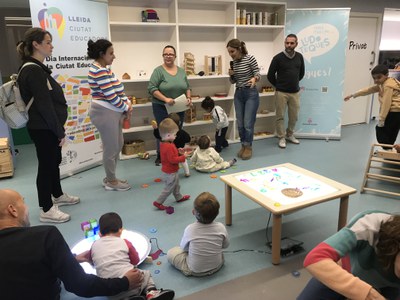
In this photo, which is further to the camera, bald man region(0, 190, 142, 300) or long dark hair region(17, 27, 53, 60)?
long dark hair region(17, 27, 53, 60)

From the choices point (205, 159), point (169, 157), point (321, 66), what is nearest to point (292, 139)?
point (321, 66)

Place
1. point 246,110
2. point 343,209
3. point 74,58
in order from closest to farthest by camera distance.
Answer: point 343,209 < point 74,58 < point 246,110

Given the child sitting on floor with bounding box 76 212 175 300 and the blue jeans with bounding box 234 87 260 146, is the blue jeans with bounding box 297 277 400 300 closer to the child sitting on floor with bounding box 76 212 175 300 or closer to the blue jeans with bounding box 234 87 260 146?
the child sitting on floor with bounding box 76 212 175 300

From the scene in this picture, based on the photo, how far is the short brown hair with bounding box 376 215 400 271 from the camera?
3.68ft

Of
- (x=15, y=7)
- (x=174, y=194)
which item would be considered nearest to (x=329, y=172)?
(x=174, y=194)

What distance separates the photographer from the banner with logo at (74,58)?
3453mm

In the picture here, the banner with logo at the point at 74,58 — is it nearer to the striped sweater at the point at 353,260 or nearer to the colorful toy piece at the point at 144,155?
the colorful toy piece at the point at 144,155

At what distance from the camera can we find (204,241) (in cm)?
203

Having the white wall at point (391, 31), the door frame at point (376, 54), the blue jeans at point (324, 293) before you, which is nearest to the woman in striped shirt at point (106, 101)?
the blue jeans at point (324, 293)

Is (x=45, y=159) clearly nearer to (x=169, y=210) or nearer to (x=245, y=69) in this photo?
(x=169, y=210)

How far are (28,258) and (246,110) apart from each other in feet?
11.9

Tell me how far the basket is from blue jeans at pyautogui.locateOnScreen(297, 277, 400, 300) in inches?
138

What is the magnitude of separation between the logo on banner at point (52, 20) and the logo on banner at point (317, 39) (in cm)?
356

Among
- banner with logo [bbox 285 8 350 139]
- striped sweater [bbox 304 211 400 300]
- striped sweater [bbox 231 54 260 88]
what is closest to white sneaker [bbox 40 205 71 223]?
striped sweater [bbox 304 211 400 300]
